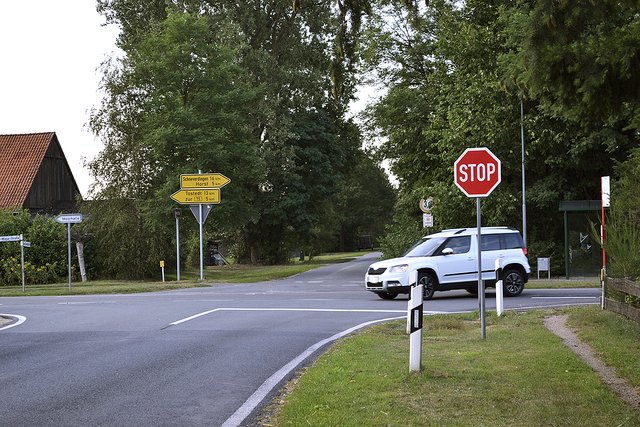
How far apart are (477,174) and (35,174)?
40.9m

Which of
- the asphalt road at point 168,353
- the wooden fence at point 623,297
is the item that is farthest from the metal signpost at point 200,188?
the wooden fence at point 623,297

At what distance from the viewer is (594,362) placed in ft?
32.6

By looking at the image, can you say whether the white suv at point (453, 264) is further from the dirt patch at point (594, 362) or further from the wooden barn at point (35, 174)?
the wooden barn at point (35, 174)

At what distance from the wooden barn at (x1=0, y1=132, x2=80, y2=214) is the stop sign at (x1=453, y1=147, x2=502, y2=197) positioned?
125 feet

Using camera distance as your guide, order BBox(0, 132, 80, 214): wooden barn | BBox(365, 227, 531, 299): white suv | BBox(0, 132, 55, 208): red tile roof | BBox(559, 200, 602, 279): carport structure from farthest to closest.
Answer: BBox(0, 132, 80, 214): wooden barn < BBox(0, 132, 55, 208): red tile roof < BBox(559, 200, 602, 279): carport structure < BBox(365, 227, 531, 299): white suv

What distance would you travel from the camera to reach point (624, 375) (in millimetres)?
9008

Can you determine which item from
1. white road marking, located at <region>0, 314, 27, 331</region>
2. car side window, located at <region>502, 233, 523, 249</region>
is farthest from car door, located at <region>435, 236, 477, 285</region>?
white road marking, located at <region>0, 314, 27, 331</region>

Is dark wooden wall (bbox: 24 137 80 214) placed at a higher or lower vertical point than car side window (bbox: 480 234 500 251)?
higher

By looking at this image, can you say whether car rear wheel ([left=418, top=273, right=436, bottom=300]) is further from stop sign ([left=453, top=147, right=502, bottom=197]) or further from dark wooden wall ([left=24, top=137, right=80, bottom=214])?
dark wooden wall ([left=24, top=137, right=80, bottom=214])

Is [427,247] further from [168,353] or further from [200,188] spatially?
[200,188]

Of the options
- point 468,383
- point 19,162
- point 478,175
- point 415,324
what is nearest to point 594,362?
point 468,383

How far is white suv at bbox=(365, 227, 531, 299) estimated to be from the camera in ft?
69.4

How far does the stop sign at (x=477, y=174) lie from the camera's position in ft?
42.9

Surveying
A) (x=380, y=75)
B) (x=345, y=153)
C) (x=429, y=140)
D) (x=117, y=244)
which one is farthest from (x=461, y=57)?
(x=345, y=153)
